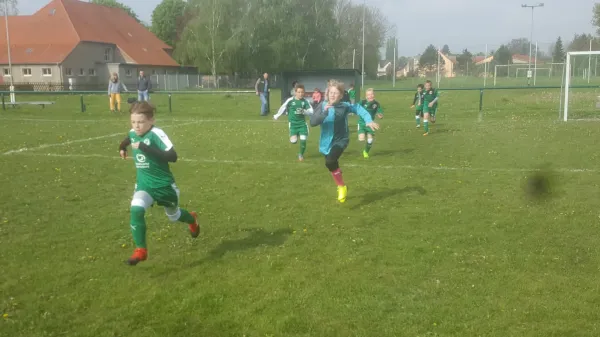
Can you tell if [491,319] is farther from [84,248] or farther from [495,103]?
[495,103]

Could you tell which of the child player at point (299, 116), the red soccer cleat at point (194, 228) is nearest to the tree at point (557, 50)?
the child player at point (299, 116)

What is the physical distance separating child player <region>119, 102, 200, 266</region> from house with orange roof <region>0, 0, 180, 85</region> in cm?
5456

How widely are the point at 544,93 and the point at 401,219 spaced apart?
26.9 meters

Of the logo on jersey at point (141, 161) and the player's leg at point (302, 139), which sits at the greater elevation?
the logo on jersey at point (141, 161)

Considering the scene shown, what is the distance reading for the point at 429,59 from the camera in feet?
203

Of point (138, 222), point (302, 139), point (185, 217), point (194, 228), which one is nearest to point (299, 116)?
point (302, 139)

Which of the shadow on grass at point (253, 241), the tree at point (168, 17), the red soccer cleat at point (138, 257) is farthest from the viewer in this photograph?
the tree at point (168, 17)

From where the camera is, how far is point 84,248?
642cm

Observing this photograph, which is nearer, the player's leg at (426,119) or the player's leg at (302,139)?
the player's leg at (302,139)

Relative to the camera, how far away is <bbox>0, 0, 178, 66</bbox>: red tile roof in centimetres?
5869

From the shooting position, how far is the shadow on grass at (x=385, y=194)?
8602 mm

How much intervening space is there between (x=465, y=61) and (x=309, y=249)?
52.6 metres

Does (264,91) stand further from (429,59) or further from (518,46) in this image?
(429,59)

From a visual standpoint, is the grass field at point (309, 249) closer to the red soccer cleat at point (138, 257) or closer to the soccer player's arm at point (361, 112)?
the red soccer cleat at point (138, 257)
